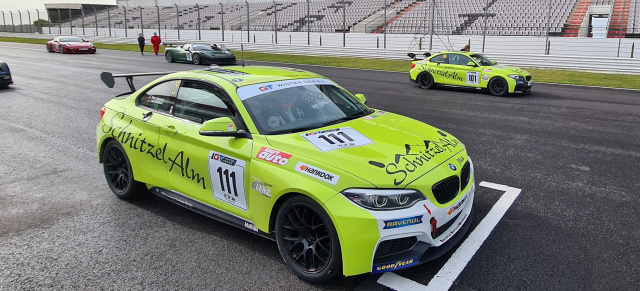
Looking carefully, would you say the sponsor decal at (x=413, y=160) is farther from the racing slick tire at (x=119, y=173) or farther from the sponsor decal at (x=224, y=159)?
the racing slick tire at (x=119, y=173)

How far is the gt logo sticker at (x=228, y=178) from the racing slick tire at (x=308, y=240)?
1.52ft

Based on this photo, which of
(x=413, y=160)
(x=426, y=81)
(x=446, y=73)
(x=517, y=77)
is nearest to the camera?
(x=413, y=160)

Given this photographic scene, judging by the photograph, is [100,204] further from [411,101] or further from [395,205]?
[411,101]

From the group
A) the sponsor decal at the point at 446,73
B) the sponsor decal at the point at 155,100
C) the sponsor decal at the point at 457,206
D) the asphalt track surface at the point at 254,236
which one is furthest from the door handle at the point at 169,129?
the sponsor decal at the point at 446,73

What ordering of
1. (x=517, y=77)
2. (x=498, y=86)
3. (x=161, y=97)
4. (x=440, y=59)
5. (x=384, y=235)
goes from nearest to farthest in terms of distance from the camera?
1. (x=384, y=235)
2. (x=161, y=97)
3. (x=517, y=77)
4. (x=498, y=86)
5. (x=440, y=59)

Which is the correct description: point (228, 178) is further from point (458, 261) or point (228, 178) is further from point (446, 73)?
point (446, 73)

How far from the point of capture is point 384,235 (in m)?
3.16

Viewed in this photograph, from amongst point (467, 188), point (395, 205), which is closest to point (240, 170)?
point (395, 205)

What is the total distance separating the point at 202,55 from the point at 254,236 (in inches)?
832

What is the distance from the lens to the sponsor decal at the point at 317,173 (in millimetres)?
3289

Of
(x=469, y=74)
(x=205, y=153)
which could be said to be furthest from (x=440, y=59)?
(x=205, y=153)

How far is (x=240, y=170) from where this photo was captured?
3799 mm

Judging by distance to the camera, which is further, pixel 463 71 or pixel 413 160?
pixel 463 71

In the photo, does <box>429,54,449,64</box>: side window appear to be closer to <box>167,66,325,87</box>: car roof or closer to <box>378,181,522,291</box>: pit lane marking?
<box>378,181,522,291</box>: pit lane marking
